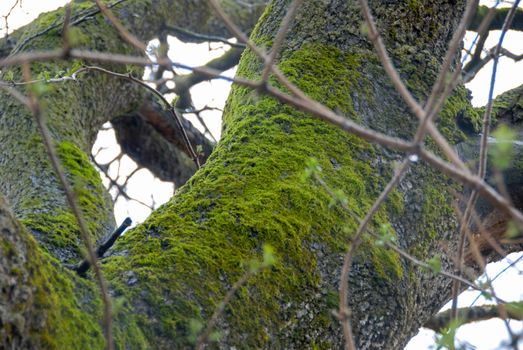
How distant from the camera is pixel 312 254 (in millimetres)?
1766

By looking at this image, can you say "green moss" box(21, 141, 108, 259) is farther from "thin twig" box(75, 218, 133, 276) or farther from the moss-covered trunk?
"thin twig" box(75, 218, 133, 276)

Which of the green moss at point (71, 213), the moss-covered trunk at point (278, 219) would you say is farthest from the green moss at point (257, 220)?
the green moss at point (71, 213)

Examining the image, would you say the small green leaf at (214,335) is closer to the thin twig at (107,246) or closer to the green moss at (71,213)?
the thin twig at (107,246)

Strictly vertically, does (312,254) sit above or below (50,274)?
above

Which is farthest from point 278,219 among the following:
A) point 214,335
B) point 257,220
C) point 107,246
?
point 214,335

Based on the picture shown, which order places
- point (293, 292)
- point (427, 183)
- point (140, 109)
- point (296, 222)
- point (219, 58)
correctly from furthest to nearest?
point (219, 58) → point (140, 109) → point (427, 183) → point (296, 222) → point (293, 292)

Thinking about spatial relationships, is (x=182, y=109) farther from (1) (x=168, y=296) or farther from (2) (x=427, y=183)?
(1) (x=168, y=296)

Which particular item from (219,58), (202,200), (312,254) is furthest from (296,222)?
(219,58)

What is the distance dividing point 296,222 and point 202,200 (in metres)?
0.26

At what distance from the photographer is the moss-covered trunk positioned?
1.53 metres

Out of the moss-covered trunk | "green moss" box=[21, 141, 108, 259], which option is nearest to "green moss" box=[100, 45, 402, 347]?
the moss-covered trunk

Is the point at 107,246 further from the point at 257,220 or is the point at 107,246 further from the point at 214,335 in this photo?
the point at 214,335

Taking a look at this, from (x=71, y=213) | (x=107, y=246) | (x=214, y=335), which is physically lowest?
(x=214, y=335)

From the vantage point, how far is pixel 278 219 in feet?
5.89
